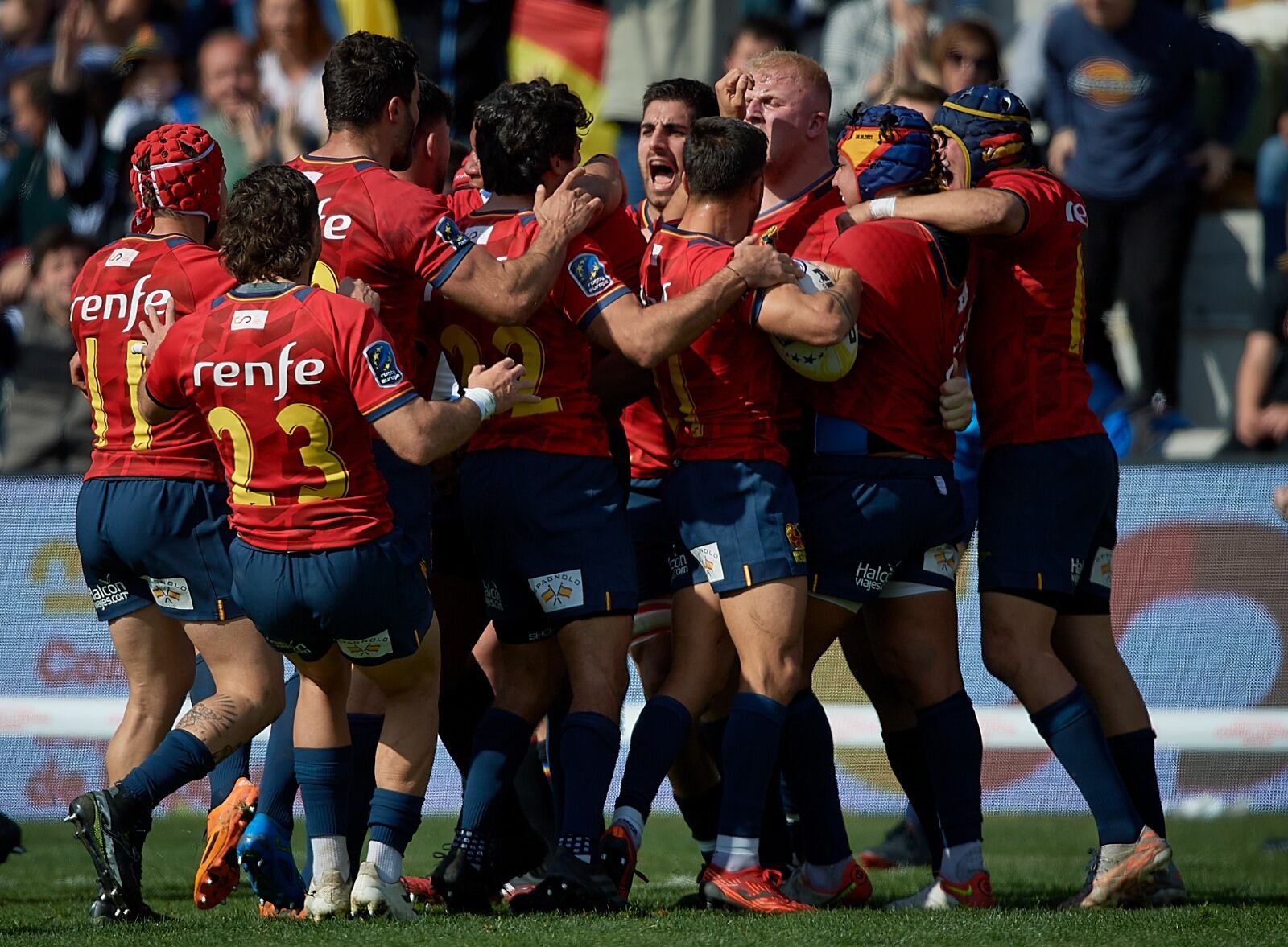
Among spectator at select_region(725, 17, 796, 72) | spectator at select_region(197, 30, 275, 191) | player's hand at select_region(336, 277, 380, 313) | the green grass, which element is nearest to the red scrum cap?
player's hand at select_region(336, 277, 380, 313)

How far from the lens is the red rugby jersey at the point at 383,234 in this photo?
5395 mm

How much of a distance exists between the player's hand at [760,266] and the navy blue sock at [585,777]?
4.88 feet

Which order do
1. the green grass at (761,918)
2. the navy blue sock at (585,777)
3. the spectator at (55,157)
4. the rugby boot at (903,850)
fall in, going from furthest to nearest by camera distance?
the spectator at (55,157)
the rugby boot at (903,850)
the navy blue sock at (585,777)
the green grass at (761,918)

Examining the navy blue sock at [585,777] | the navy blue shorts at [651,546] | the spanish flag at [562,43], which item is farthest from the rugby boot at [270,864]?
the spanish flag at [562,43]

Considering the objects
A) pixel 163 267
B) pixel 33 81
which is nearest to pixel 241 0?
pixel 33 81

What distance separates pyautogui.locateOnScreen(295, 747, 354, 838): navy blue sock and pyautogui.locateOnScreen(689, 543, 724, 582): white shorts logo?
1.30 metres

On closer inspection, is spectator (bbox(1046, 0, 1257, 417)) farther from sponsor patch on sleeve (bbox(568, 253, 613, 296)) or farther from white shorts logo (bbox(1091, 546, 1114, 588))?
sponsor patch on sleeve (bbox(568, 253, 613, 296))

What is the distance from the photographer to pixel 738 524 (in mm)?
5477

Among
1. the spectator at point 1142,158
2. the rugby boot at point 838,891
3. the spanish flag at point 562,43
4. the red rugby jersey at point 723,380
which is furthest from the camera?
the spanish flag at point 562,43

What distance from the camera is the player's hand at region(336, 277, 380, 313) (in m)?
5.24

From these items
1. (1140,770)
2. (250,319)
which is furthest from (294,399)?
(1140,770)

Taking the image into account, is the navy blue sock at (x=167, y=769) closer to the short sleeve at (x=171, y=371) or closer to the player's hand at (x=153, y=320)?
the short sleeve at (x=171, y=371)

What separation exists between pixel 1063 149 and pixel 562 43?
3.43m

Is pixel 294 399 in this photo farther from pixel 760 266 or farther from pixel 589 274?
pixel 760 266
